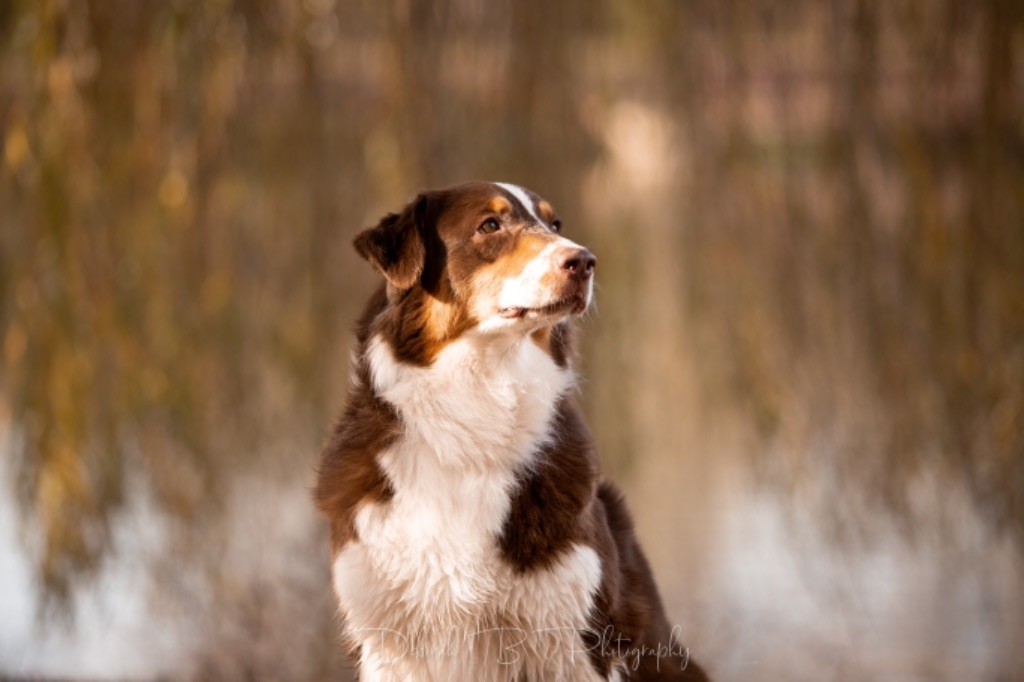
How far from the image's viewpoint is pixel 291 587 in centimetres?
525

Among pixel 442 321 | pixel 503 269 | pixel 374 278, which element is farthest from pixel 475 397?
pixel 374 278

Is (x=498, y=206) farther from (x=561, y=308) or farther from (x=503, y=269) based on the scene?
(x=561, y=308)

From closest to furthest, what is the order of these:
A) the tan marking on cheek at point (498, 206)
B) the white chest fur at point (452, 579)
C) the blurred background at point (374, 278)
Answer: the white chest fur at point (452, 579)
the tan marking on cheek at point (498, 206)
the blurred background at point (374, 278)

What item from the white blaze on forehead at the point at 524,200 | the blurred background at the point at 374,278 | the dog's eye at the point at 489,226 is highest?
the white blaze on forehead at the point at 524,200

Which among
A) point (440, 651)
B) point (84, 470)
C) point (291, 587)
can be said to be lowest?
point (291, 587)

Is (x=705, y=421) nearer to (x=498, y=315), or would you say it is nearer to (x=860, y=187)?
(x=860, y=187)

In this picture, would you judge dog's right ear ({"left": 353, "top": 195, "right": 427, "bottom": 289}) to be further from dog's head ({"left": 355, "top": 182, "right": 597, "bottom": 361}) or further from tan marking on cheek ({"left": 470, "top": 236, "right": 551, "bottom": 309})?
tan marking on cheek ({"left": 470, "top": 236, "right": 551, "bottom": 309})

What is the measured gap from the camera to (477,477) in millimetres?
2838

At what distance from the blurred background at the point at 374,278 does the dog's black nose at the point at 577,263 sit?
1943 millimetres

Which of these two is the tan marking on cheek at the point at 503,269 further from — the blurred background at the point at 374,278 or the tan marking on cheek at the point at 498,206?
the blurred background at the point at 374,278

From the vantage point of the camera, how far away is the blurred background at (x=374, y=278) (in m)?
4.51

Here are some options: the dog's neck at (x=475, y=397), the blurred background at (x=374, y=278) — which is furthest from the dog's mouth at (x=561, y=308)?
the blurred background at (x=374, y=278)

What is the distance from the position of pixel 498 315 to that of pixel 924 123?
2.74 m

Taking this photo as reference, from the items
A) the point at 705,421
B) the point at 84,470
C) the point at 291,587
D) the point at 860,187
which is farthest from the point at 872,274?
the point at 84,470
